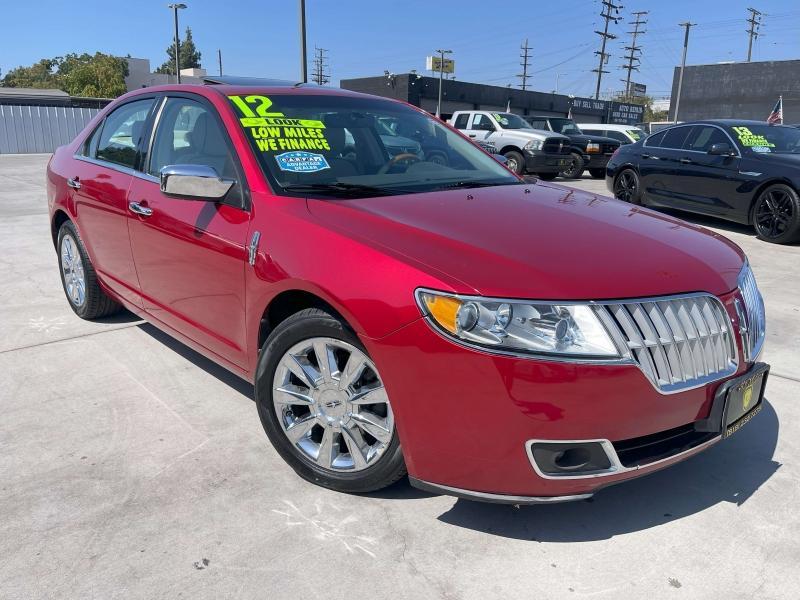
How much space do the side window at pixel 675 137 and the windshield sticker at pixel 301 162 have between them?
26.2 ft

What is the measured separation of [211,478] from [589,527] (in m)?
1.54

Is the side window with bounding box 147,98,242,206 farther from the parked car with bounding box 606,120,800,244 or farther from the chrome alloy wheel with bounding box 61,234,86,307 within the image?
the parked car with bounding box 606,120,800,244

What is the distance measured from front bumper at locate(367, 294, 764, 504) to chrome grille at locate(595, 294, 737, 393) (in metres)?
0.05

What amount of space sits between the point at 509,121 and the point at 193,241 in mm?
14791

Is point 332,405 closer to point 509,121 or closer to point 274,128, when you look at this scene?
point 274,128

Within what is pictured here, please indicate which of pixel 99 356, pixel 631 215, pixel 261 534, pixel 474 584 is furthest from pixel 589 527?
pixel 99 356

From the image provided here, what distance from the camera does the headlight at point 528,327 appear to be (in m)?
2.06

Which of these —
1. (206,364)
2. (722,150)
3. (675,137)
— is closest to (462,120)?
(675,137)

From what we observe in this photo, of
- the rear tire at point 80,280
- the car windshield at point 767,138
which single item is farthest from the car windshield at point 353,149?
the car windshield at point 767,138

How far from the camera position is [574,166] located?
52.3 feet

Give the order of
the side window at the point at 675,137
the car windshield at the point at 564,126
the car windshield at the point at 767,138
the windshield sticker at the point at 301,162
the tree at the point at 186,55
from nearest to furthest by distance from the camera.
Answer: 1. the windshield sticker at the point at 301,162
2. the car windshield at the point at 767,138
3. the side window at the point at 675,137
4. the car windshield at the point at 564,126
5. the tree at the point at 186,55

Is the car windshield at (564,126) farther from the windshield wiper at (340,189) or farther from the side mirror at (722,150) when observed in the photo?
the windshield wiper at (340,189)

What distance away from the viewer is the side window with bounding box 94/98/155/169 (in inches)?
152

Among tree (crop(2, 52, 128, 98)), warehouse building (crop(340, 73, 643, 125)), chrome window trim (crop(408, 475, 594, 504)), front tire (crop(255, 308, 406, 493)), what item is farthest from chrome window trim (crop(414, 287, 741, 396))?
tree (crop(2, 52, 128, 98))
